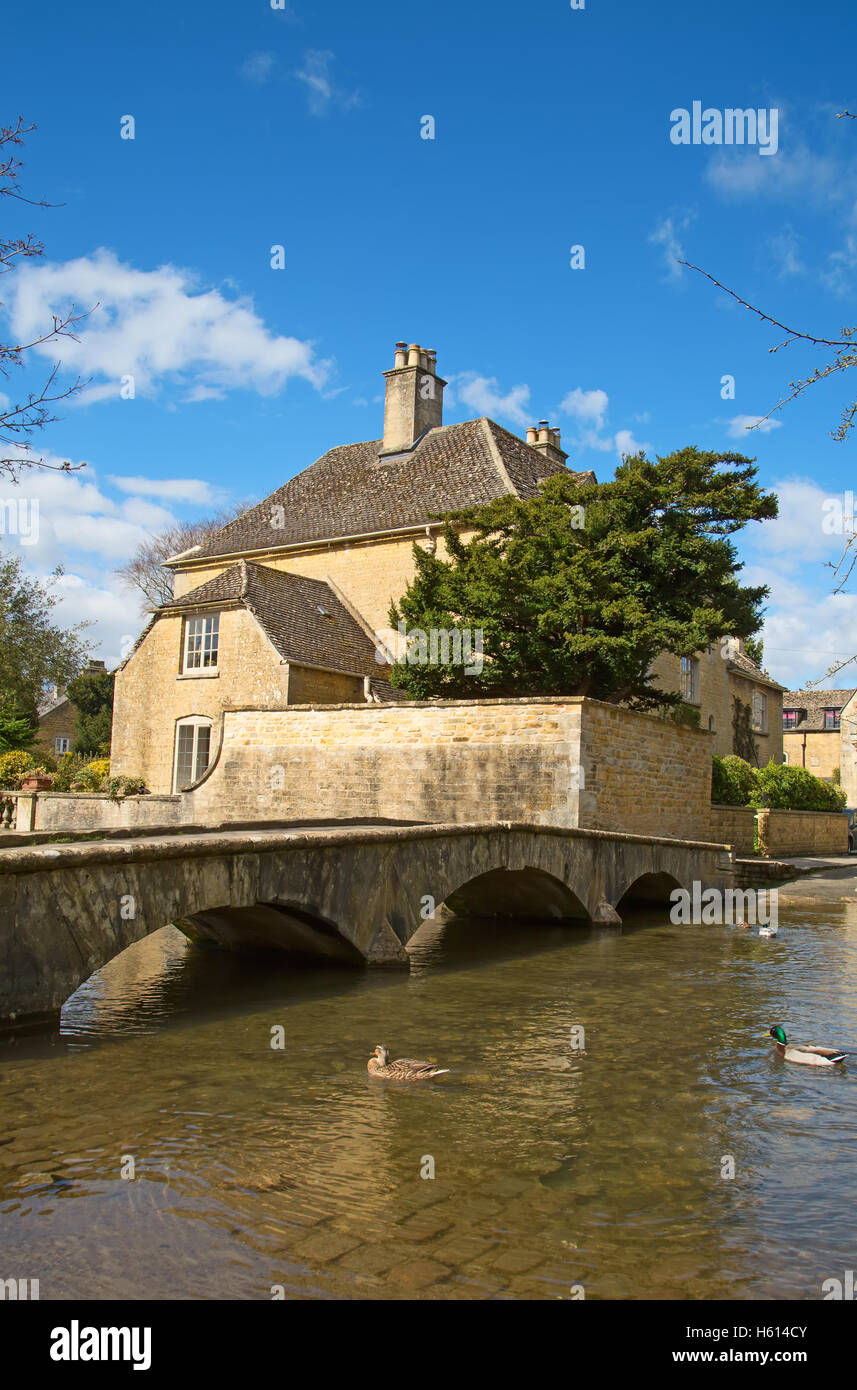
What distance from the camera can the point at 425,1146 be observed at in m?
5.37

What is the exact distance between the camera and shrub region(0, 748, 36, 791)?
26734 millimetres

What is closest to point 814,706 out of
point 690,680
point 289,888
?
point 690,680

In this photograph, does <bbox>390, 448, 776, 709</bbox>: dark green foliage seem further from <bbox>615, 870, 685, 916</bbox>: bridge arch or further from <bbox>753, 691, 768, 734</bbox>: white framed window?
<bbox>753, 691, 768, 734</bbox>: white framed window

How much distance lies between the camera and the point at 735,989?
33.4 feet

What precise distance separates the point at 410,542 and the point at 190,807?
976 cm

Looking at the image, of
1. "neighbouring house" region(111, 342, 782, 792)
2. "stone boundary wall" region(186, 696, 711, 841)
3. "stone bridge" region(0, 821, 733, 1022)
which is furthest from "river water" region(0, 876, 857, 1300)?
"neighbouring house" region(111, 342, 782, 792)

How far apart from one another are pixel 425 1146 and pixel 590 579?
16.6 meters

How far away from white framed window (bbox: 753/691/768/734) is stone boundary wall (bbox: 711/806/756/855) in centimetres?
1527

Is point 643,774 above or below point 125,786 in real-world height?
above

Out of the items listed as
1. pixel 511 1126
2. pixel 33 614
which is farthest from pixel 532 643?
pixel 33 614

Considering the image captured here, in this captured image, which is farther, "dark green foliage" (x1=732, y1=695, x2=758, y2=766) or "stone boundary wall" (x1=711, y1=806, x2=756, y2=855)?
"dark green foliage" (x1=732, y1=695, x2=758, y2=766)

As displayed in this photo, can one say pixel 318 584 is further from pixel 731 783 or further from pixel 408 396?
pixel 731 783

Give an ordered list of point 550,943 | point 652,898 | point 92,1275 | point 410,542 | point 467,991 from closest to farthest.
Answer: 1. point 92,1275
2. point 467,991
3. point 550,943
4. point 652,898
5. point 410,542

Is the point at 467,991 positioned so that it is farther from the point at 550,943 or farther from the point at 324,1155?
the point at 324,1155
